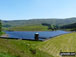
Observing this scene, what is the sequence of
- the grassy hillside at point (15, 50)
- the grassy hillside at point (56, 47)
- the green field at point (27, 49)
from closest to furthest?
the grassy hillside at point (15, 50) < the green field at point (27, 49) < the grassy hillside at point (56, 47)

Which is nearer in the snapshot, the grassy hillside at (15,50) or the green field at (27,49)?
the grassy hillside at (15,50)

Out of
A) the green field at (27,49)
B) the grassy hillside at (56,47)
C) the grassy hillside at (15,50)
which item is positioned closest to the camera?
the grassy hillside at (15,50)

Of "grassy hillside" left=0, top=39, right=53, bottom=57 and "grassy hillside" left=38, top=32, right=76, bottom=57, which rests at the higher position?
"grassy hillside" left=0, top=39, right=53, bottom=57

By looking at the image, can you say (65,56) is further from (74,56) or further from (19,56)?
(19,56)

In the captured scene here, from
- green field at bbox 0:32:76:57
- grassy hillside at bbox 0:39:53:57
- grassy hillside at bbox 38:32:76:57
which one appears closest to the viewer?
grassy hillside at bbox 0:39:53:57

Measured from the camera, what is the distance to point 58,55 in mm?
36625

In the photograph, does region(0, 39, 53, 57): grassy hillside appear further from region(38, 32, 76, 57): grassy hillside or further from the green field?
region(38, 32, 76, 57): grassy hillside

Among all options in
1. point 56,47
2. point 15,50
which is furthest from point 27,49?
point 56,47

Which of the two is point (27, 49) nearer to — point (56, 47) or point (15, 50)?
point (15, 50)

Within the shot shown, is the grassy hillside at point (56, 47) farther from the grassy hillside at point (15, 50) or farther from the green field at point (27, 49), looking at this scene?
the grassy hillside at point (15, 50)

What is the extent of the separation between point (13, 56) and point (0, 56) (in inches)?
93.1

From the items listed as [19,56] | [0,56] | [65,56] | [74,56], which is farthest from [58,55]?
[0,56]

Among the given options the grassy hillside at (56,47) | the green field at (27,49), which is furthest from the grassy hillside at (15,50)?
the grassy hillside at (56,47)

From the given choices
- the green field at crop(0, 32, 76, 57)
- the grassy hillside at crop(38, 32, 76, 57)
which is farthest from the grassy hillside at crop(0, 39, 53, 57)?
the grassy hillside at crop(38, 32, 76, 57)
